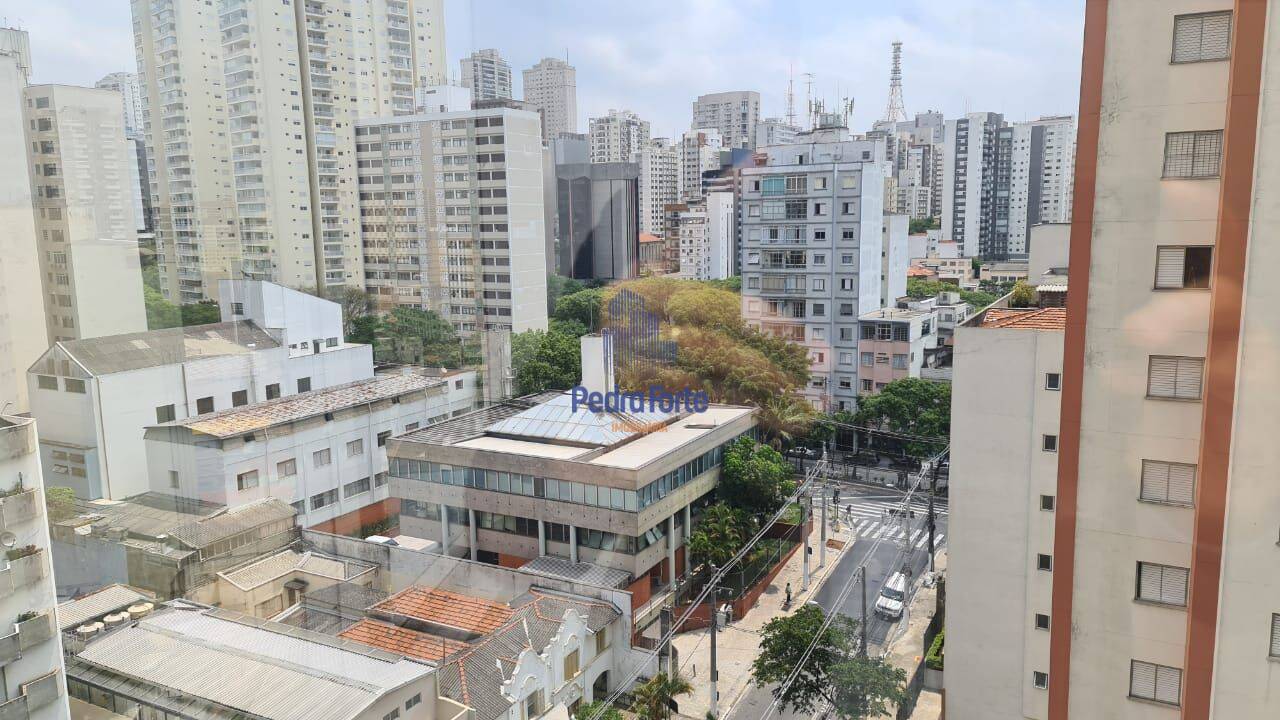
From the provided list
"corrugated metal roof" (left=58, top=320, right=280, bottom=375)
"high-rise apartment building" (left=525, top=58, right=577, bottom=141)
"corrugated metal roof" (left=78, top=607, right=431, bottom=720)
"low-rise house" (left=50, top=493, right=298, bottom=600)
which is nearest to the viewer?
"corrugated metal roof" (left=78, top=607, right=431, bottom=720)

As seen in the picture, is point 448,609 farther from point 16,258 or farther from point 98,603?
point 16,258

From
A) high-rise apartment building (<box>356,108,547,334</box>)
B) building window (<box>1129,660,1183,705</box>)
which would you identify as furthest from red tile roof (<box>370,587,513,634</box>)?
building window (<box>1129,660,1183,705</box>)

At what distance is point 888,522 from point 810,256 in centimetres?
133

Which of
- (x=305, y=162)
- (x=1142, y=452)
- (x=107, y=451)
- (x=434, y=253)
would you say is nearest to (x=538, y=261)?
(x=434, y=253)

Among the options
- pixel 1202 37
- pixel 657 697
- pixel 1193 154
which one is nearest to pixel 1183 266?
pixel 1193 154

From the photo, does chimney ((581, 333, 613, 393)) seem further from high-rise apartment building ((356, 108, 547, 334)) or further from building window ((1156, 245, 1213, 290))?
building window ((1156, 245, 1213, 290))

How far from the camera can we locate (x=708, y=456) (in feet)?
12.2

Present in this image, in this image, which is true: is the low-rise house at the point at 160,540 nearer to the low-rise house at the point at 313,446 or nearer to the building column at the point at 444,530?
the low-rise house at the point at 313,446

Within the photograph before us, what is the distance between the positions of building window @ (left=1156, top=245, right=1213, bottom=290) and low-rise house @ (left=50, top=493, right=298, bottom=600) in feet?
9.20

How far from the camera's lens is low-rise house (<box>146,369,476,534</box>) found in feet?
8.91

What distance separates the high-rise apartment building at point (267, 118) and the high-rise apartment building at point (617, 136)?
0.76m

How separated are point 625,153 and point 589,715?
240cm

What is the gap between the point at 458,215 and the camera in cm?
351

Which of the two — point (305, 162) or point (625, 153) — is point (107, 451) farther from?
point (625, 153)
